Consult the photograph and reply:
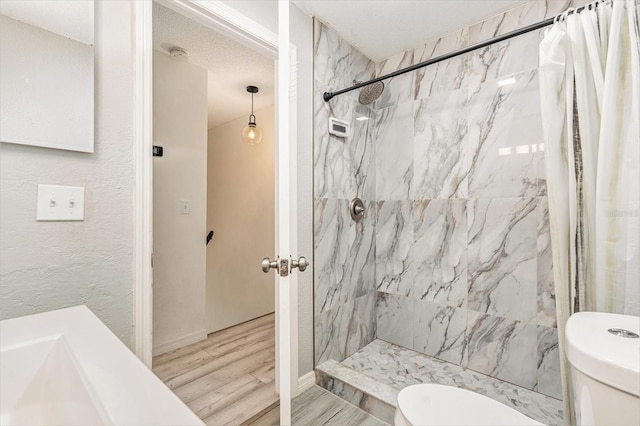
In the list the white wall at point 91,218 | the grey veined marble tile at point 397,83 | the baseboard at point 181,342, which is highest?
the grey veined marble tile at point 397,83

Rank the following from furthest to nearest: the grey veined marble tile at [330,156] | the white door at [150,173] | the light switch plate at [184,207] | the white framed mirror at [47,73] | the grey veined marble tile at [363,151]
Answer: the light switch plate at [184,207]
the grey veined marble tile at [363,151]
the grey veined marble tile at [330,156]
the white door at [150,173]
the white framed mirror at [47,73]

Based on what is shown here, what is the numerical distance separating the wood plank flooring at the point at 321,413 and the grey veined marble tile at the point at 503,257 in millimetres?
907

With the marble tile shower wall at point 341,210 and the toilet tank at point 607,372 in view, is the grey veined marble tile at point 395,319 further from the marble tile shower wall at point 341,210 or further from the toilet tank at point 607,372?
the toilet tank at point 607,372

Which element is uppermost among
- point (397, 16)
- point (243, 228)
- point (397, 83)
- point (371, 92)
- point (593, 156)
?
point (397, 16)

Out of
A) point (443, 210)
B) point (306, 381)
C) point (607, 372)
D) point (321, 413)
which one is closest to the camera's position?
point (607, 372)

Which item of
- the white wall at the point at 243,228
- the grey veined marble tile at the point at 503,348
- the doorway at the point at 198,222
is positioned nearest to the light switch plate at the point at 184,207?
the doorway at the point at 198,222

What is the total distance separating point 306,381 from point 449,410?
0.81 m

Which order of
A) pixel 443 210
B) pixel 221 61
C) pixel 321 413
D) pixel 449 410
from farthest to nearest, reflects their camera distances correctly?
pixel 221 61 → pixel 443 210 → pixel 321 413 → pixel 449 410

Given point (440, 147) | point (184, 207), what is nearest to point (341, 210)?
point (440, 147)

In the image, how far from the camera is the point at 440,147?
6.07 ft

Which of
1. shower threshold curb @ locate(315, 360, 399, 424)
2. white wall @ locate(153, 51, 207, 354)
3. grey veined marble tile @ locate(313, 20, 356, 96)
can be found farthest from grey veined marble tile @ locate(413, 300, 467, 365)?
white wall @ locate(153, 51, 207, 354)

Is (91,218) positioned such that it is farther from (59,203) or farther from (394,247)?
(394,247)

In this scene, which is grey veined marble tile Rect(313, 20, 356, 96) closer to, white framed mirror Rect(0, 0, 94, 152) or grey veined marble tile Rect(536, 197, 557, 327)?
white framed mirror Rect(0, 0, 94, 152)

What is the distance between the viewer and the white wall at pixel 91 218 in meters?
0.81
